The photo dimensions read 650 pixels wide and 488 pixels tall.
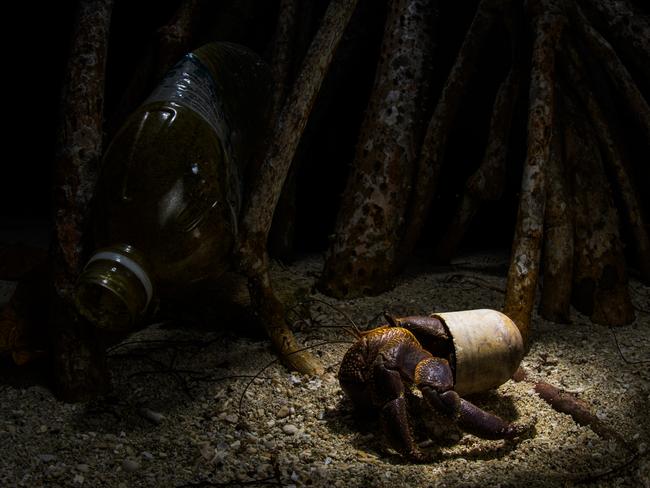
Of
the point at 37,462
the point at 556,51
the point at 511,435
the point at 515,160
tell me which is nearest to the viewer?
the point at 37,462

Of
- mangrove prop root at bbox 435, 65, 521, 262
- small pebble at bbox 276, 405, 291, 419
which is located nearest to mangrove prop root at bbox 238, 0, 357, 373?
small pebble at bbox 276, 405, 291, 419

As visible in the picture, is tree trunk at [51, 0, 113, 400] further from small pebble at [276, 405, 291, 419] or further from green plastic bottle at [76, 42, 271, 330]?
small pebble at [276, 405, 291, 419]

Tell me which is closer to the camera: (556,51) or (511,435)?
(511,435)

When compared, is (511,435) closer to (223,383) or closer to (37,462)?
(223,383)

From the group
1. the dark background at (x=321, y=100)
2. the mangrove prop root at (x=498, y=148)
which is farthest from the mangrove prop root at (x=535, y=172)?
the dark background at (x=321, y=100)

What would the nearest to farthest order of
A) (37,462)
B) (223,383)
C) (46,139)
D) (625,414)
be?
(37,462)
(625,414)
(223,383)
(46,139)

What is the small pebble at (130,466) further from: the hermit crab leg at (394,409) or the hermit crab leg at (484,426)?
the hermit crab leg at (484,426)

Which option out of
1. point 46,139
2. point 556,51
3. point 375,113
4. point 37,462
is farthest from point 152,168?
point 46,139
